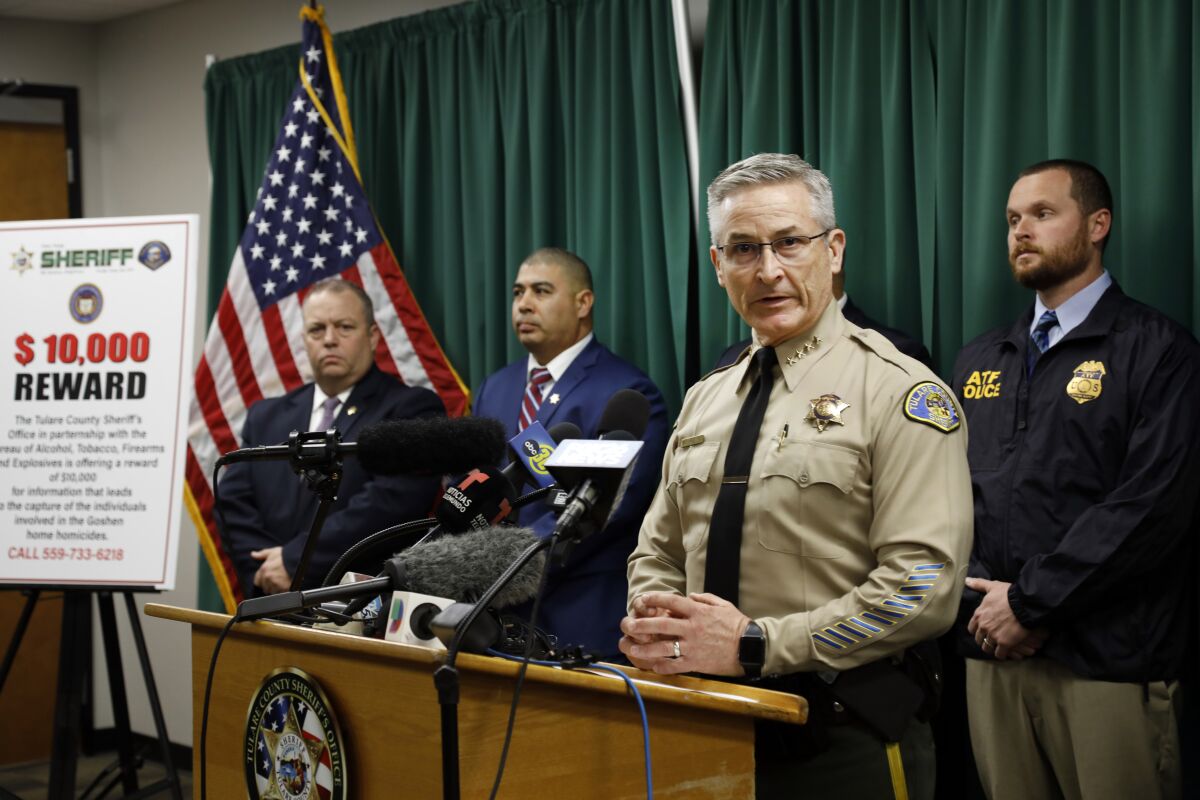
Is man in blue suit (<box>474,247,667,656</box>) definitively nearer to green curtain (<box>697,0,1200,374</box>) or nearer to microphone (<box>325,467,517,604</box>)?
green curtain (<box>697,0,1200,374</box>)

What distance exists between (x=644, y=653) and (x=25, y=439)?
2556 mm

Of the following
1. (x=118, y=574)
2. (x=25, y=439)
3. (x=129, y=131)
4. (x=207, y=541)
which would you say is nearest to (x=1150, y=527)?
(x=118, y=574)

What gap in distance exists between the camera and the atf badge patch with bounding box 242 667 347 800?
1606mm

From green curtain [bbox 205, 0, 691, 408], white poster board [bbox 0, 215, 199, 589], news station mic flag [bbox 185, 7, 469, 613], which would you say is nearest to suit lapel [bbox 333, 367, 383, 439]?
news station mic flag [bbox 185, 7, 469, 613]

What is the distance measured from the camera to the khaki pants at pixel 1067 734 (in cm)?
260

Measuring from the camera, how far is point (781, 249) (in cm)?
187

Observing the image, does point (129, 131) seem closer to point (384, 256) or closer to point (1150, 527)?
point (384, 256)

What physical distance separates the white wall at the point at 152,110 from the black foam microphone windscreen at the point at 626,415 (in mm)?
4042

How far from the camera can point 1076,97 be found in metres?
3.08

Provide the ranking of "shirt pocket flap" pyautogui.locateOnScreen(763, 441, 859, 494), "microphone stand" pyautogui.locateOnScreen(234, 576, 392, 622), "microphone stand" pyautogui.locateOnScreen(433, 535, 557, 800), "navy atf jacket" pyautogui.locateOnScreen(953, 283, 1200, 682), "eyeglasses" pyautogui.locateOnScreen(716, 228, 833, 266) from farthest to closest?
"navy atf jacket" pyautogui.locateOnScreen(953, 283, 1200, 682) → "eyeglasses" pyautogui.locateOnScreen(716, 228, 833, 266) → "shirt pocket flap" pyautogui.locateOnScreen(763, 441, 859, 494) → "microphone stand" pyautogui.locateOnScreen(234, 576, 392, 622) → "microphone stand" pyautogui.locateOnScreen(433, 535, 557, 800)

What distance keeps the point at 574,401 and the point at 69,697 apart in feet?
5.11

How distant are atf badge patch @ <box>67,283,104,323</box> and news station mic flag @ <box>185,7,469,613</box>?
0.93 meters

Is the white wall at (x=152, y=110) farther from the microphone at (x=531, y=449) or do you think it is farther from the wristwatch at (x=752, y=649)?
the wristwatch at (x=752, y=649)

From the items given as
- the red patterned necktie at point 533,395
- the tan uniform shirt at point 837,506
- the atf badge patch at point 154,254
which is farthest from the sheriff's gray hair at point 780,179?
the atf badge patch at point 154,254
